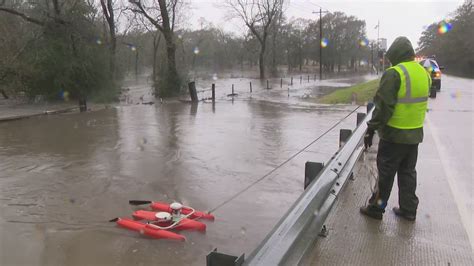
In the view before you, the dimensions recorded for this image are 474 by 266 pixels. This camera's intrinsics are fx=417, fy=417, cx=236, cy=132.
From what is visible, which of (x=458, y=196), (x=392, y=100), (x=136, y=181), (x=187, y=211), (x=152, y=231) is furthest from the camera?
(x=136, y=181)

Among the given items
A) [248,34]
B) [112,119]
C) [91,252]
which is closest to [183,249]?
[91,252]

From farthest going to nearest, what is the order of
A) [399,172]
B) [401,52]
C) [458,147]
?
[458,147] < [399,172] < [401,52]

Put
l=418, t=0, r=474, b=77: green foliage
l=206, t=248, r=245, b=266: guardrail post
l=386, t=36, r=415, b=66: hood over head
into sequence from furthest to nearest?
l=418, t=0, r=474, b=77: green foliage
l=386, t=36, r=415, b=66: hood over head
l=206, t=248, r=245, b=266: guardrail post

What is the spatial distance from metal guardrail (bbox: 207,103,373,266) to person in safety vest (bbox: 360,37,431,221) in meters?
0.43

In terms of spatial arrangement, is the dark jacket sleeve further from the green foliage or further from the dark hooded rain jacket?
the green foliage

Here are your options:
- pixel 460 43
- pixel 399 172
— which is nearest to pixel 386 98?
pixel 399 172

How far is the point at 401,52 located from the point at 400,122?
2.25 feet

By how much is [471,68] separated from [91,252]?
70575 mm

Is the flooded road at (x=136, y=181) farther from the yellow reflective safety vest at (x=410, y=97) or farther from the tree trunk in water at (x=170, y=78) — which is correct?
the tree trunk in water at (x=170, y=78)

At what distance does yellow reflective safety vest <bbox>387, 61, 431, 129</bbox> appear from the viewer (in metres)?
3.91

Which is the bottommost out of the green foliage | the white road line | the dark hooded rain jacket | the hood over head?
the white road line

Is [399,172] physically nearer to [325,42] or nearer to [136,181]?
[136,181]

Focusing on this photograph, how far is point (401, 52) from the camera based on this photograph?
13.3ft

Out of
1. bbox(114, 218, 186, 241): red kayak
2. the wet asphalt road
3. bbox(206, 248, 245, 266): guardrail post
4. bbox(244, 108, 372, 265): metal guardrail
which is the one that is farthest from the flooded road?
the wet asphalt road
